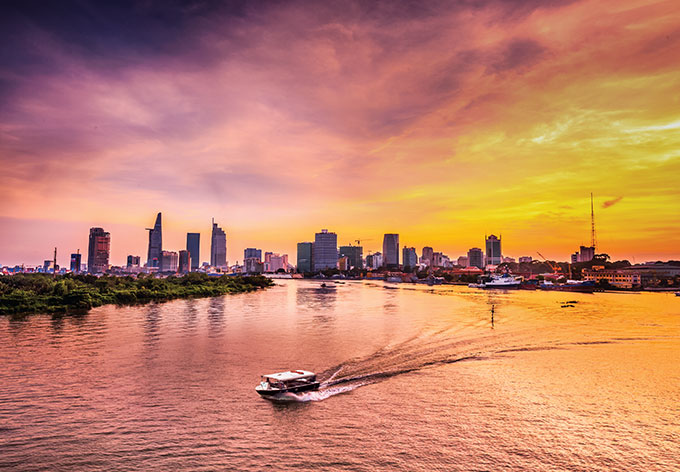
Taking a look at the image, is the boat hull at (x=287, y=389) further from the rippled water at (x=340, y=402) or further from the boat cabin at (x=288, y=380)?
the rippled water at (x=340, y=402)

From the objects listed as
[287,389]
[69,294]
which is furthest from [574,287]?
[69,294]

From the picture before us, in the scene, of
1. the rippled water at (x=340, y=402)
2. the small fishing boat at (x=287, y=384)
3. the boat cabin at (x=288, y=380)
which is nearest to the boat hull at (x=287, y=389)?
the small fishing boat at (x=287, y=384)

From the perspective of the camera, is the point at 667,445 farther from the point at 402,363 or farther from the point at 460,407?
the point at 402,363

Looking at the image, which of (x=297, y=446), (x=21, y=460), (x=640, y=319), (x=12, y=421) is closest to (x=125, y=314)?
(x=12, y=421)

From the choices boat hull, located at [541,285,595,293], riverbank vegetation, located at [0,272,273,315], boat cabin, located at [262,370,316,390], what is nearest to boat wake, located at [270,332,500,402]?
boat cabin, located at [262,370,316,390]

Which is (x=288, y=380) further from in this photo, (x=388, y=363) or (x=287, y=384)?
(x=388, y=363)

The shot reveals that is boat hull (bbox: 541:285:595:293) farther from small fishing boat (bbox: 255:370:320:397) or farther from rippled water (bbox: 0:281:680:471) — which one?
small fishing boat (bbox: 255:370:320:397)

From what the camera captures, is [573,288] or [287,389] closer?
[287,389]
